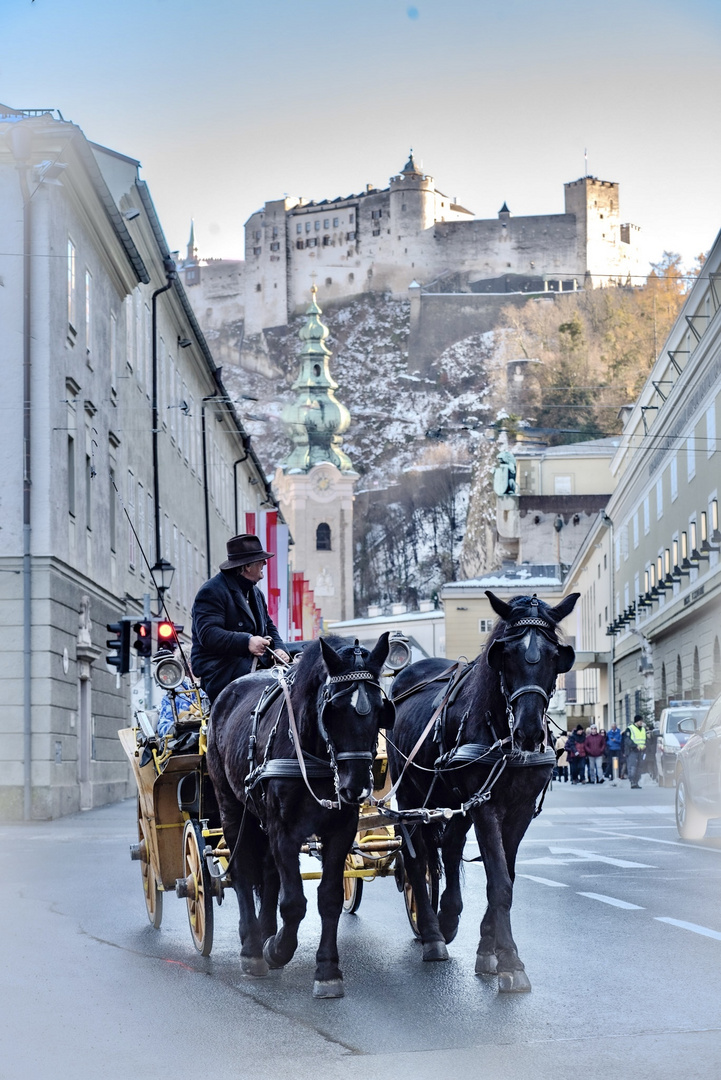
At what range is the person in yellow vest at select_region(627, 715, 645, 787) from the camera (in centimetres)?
4094

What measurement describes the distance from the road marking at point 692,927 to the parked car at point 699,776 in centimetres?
620

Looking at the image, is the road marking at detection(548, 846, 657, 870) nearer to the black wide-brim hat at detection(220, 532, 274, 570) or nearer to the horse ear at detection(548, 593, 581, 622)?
the black wide-brim hat at detection(220, 532, 274, 570)

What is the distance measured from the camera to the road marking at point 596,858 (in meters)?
15.6

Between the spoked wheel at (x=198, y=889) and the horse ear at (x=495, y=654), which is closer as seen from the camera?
the horse ear at (x=495, y=654)

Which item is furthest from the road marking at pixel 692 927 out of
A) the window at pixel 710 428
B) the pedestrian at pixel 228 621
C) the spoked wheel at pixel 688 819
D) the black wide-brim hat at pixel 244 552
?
the window at pixel 710 428

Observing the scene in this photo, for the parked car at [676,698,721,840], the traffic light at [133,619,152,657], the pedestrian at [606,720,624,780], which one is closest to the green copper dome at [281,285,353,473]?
the pedestrian at [606,720,624,780]

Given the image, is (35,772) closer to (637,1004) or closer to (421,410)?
(637,1004)

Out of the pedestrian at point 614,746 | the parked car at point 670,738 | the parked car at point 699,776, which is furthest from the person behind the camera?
the pedestrian at point 614,746

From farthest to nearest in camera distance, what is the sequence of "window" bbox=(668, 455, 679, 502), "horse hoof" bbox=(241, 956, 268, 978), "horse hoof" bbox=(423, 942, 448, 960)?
"window" bbox=(668, 455, 679, 502), "horse hoof" bbox=(423, 942, 448, 960), "horse hoof" bbox=(241, 956, 268, 978)

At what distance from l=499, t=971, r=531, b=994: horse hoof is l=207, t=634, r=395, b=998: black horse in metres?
0.75

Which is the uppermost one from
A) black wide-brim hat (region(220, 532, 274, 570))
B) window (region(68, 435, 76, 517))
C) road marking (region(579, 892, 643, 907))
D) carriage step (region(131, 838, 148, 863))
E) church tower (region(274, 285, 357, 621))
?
church tower (region(274, 285, 357, 621))

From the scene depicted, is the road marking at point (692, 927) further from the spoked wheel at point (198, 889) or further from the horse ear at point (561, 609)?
the spoked wheel at point (198, 889)

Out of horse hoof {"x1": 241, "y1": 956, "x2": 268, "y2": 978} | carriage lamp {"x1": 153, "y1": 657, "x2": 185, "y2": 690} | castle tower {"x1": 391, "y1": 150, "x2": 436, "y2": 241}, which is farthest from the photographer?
castle tower {"x1": 391, "y1": 150, "x2": 436, "y2": 241}

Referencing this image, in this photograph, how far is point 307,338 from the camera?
478 feet
